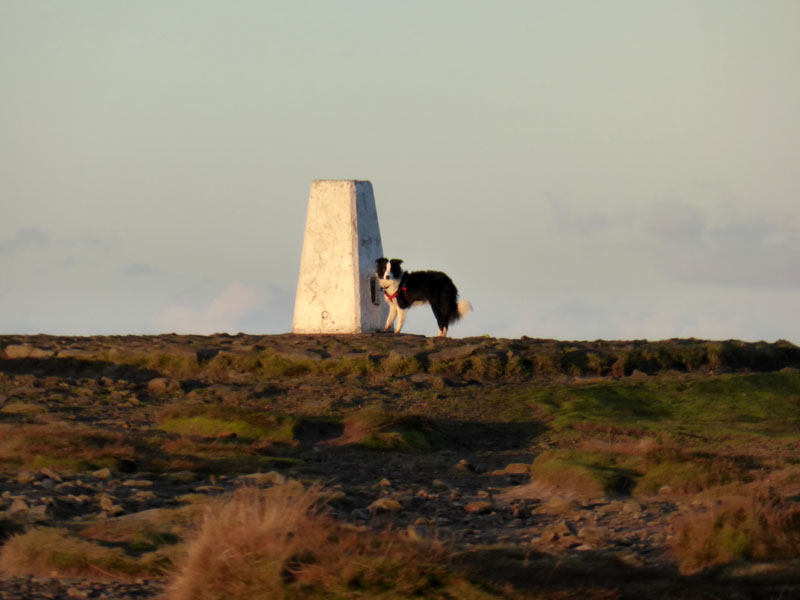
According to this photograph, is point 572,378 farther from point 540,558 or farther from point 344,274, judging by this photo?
point 540,558

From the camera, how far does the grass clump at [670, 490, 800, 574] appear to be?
8219 millimetres

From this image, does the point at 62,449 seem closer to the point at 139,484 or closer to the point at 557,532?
the point at 139,484

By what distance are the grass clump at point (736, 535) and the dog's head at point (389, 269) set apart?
44.5 feet

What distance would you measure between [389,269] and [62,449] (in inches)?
428

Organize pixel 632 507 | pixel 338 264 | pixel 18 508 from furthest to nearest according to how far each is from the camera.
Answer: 1. pixel 338 264
2. pixel 632 507
3. pixel 18 508

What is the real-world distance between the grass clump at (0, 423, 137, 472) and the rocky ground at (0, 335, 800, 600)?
0.21 metres

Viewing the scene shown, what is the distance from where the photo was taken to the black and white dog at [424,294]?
2258 centimetres

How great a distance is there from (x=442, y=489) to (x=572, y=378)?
868 cm

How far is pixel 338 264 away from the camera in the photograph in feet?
75.6

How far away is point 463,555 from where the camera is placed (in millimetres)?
7121

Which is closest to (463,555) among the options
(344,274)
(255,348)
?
(255,348)

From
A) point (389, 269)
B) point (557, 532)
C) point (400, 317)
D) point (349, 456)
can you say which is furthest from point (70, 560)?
point (400, 317)

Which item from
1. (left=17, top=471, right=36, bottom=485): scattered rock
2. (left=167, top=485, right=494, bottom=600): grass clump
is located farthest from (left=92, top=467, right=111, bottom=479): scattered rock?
(left=167, top=485, right=494, bottom=600): grass clump

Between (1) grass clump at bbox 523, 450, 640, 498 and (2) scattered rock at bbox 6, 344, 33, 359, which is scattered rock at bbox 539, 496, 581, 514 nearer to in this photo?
(1) grass clump at bbox 523, 450, 640, 498
